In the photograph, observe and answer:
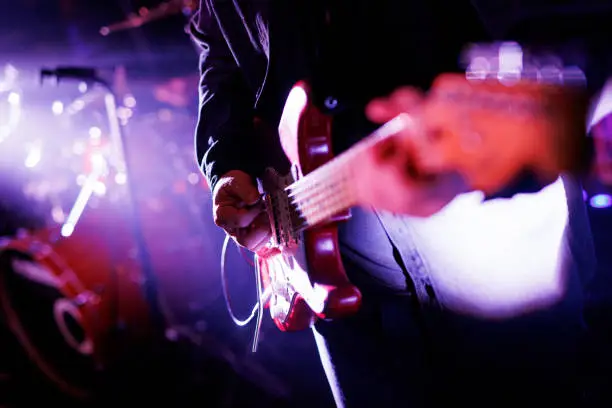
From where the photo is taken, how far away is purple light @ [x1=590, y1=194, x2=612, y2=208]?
143 cm

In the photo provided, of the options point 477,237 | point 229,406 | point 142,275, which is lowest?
point 229,406

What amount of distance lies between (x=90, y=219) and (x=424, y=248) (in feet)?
12.0

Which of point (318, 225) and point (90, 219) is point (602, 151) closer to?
point (318, 225)

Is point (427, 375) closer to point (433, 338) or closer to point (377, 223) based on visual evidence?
point (433, 338)

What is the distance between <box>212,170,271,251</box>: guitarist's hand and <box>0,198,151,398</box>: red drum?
2.68m

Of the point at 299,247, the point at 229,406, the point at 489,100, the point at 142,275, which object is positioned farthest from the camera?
the point at 142,275

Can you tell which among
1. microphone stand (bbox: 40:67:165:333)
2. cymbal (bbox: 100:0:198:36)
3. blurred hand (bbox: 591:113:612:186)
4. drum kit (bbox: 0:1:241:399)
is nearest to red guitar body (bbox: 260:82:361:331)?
blurred hand (bbox: 591:113:612:186)

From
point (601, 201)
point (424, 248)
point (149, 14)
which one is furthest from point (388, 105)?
point (149, 14)

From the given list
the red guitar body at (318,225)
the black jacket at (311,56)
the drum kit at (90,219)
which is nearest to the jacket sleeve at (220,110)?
the black jacket at (311,56)

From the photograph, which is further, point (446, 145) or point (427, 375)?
point (427, 375)

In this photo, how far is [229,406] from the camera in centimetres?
263

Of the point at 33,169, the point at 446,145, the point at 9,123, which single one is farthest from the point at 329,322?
the point at 9,123

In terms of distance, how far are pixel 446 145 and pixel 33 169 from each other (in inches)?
183

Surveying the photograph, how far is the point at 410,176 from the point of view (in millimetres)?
722
